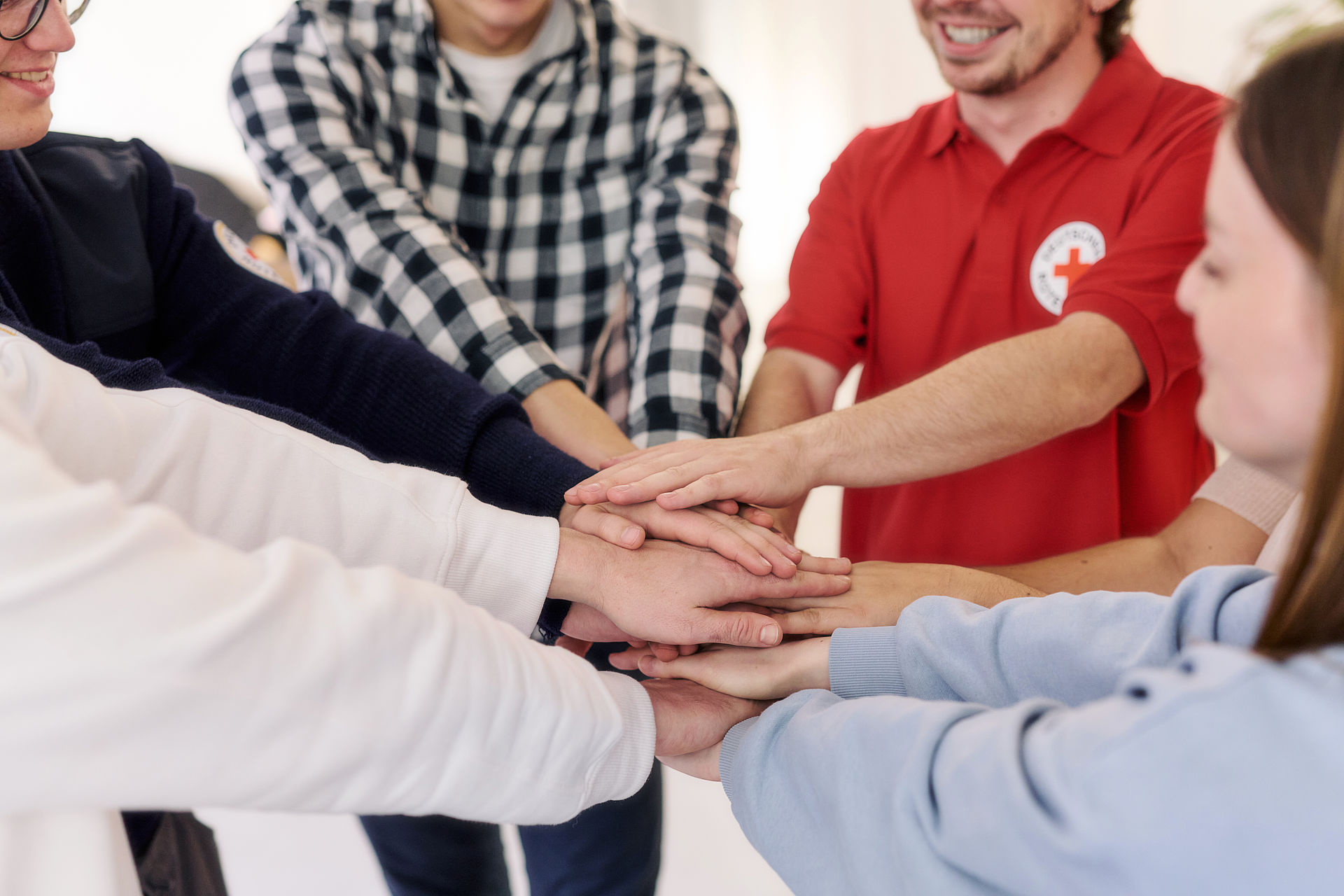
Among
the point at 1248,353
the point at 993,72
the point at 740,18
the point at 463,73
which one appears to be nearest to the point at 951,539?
the point at 993,72

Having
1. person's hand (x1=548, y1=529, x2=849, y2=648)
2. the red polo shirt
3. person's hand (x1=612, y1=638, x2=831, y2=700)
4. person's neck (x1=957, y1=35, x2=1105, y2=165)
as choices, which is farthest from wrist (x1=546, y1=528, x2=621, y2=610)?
person's neck (x1=957, y1=35, x2=1105, y2=165)

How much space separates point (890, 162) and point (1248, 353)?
949mm

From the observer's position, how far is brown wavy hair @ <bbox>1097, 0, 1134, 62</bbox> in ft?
4.59

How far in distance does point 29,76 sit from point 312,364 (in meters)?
0.40

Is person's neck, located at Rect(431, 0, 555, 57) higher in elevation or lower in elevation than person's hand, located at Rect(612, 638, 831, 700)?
higher

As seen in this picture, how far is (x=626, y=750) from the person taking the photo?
2.65ft

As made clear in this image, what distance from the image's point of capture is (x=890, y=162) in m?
1.48

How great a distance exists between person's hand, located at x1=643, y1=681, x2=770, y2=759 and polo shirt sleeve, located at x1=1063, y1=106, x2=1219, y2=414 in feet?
2.10

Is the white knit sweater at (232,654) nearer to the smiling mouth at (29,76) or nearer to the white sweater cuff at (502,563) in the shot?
the white sweater cuff at (502,563)

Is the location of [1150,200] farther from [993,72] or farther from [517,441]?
[517,441]

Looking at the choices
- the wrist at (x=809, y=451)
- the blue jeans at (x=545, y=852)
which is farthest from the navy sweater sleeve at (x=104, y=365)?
the blue jeans at (x=545, y=852)

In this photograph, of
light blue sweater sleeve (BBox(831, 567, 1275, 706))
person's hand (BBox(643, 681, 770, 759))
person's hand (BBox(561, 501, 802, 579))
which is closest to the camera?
light blue sweater sleeve (BBox(831, 567, 1275, 706))

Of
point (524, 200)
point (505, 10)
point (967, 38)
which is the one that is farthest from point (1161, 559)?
point (505, 10)

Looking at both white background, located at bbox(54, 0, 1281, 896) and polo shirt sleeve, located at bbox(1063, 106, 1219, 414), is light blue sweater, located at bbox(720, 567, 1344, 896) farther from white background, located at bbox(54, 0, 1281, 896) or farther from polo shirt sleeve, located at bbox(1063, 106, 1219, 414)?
white background, located at bbox(54, 0, 1281, 896)
